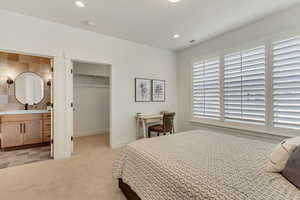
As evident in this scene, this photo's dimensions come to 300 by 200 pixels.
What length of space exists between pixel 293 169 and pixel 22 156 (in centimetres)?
421

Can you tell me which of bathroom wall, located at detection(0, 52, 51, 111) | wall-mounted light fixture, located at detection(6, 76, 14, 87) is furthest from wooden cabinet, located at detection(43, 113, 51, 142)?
wall-mounted light fixture, located at detection(6, 76, 14, 87)

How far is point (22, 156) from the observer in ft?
9.81

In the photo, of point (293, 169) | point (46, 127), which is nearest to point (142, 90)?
point (46, 127)

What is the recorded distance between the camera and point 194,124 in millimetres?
4070

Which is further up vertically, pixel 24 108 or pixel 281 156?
pixel 24 108

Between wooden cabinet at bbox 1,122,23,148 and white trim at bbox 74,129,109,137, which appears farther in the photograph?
white trim at bbox 74,129,109,137

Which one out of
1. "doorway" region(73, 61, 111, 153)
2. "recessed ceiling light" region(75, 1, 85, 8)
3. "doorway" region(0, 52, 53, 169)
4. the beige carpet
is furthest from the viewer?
"doorway" region(73, 61, 111, 153)

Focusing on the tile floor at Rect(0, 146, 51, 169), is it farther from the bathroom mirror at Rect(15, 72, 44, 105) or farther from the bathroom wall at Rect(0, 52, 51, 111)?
the bathroom mirror at Rect(15, 72, 44, 105)

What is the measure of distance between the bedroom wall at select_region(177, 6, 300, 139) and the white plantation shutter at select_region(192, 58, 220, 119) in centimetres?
21

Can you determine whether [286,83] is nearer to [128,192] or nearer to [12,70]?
[128,192]

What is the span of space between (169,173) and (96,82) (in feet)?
15.2

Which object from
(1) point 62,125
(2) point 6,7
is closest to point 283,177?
(1) point 62,125

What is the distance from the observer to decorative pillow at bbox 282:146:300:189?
94 centimetres

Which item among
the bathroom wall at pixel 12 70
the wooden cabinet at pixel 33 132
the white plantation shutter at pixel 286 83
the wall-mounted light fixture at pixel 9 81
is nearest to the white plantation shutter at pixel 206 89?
the white plantation shutter at pixel 286 83
